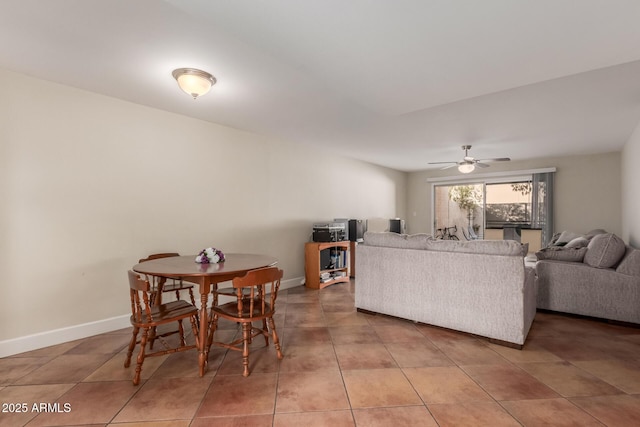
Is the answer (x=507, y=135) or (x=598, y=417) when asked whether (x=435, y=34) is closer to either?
(x=598, y=417)

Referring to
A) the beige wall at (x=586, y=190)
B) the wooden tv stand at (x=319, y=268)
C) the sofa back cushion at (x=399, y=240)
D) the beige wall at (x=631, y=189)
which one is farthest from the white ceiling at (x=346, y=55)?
the beige wall at (x=586, y=190)

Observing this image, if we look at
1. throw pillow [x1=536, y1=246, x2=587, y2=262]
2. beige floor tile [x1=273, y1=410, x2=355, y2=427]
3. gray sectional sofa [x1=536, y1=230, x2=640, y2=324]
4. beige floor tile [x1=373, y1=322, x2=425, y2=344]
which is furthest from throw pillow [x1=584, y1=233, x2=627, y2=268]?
beige floor tile [x1=273, y1=410, x2=355, y2=427]

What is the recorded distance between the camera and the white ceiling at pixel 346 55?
1687mm

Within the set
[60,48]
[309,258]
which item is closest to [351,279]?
[309,258]

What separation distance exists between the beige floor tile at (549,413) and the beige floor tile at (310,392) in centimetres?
97

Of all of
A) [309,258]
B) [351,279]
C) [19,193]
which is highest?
[19,193]

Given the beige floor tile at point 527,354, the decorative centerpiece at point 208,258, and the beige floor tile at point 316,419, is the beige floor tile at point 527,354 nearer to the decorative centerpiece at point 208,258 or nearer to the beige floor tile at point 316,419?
the beige floor tile at point 316,419

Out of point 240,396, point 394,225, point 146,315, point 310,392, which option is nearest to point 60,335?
point 146,315

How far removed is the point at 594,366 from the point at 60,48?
14.7 feet

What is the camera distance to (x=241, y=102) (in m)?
3.18

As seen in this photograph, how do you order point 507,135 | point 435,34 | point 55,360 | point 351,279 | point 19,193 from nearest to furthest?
point 435,34
point 55,360
point 19,193
point 507,135
point 351,279

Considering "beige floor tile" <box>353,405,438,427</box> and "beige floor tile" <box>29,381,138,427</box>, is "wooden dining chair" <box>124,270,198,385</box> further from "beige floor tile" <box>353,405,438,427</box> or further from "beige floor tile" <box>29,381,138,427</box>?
"beige floor tile" <box>353,405,438,427</box>

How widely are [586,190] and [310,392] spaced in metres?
6.66

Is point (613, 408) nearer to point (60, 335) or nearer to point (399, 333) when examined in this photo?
point (399, 333)
